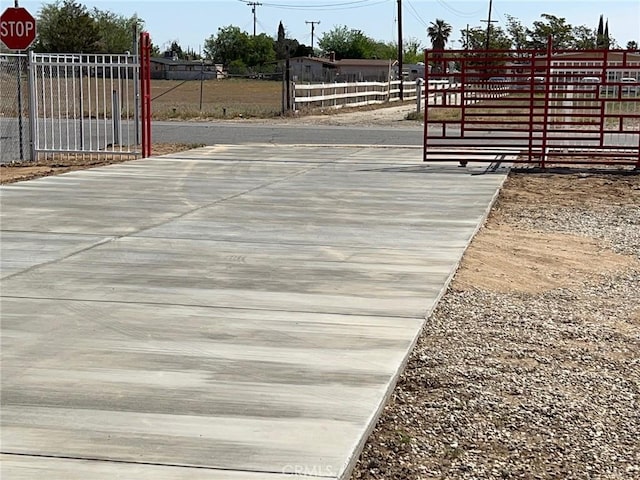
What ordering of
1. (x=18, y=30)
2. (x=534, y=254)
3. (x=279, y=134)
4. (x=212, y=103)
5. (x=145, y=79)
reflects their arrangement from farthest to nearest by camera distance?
(x=212, y=103), (x=279, y=134), (x=18, y=30), (x=145, y=79), (x=534, y=254)

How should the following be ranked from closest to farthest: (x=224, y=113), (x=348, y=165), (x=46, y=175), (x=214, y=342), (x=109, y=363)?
(x=109, y=363) → (x=214, y=342) → (x=46, y=175) → (x=348, y=165) → (x=224, y=113)

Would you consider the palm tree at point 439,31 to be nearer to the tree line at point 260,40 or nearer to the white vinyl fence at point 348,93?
the tree line at point 260,40

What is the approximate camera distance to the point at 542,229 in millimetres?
12523

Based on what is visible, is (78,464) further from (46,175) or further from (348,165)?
(348,165)

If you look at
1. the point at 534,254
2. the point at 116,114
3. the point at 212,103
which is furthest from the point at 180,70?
the point at 534,254

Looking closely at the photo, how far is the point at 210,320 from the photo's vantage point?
748cm

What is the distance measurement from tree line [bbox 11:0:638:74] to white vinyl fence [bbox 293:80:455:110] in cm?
206

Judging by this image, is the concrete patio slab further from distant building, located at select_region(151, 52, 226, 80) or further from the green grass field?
distant building, located at select_region(151, 52, 226, 80)

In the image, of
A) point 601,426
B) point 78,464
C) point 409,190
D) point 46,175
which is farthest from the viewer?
point 46,175

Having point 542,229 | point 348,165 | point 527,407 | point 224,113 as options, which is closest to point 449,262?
point 542,229

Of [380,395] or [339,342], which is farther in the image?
[339,342]

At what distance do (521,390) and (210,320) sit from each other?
249 cm

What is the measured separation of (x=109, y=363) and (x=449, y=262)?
4345 mm

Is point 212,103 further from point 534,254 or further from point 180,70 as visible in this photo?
point 180,70
